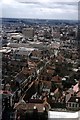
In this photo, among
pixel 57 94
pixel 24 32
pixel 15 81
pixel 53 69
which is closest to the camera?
pixel 57 94

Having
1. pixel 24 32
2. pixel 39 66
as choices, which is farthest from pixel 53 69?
pixel 24 32

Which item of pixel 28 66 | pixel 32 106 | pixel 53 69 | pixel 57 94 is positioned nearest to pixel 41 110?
pixel 32 106

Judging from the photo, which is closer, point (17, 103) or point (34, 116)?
point (34, 116)

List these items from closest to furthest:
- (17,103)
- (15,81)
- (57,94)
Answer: (17,103) < (57,94) < (15,81)

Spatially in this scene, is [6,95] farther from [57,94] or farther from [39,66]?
[39,66]

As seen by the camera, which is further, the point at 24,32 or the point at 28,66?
the point at 24,32

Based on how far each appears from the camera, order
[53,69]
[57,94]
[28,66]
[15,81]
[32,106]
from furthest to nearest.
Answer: [28,66]
[53,69]
[15,81]
[57,94]
[32,106]

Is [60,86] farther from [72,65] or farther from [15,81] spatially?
[72,65]

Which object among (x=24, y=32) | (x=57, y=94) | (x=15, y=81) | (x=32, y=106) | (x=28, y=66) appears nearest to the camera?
(x=32, y=106)
